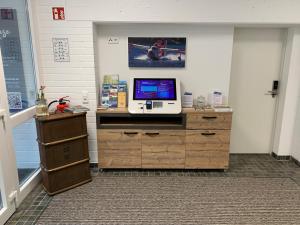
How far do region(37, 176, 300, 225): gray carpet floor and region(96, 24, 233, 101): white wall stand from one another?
1.32m

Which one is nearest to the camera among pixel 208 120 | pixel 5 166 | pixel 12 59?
pixel 5 166

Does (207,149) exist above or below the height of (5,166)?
below

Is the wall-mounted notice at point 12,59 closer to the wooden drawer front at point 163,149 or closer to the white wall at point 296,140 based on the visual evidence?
the wooden drawer front at point 163,149

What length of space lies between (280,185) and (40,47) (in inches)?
137

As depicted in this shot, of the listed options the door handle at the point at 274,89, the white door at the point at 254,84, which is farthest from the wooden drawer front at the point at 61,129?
the door handle at the point at 274,89

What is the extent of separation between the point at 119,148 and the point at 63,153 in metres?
0.73

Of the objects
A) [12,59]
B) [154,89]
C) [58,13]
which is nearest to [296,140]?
[154,89]

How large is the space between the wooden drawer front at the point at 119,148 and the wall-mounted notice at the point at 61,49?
106 cm

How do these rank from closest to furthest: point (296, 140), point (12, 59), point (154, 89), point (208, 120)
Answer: point (12, 59) → point (208, 120) → point (154, 89) → point (296, 140)

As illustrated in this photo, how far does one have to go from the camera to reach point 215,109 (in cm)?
304

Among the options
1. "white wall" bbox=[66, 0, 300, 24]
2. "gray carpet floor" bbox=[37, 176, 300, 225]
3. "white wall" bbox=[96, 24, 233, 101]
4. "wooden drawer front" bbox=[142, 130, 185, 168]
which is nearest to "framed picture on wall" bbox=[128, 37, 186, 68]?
"white wall" bbox=[96, 24, 233, 101]

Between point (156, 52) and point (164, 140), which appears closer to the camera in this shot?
point (164, 140)

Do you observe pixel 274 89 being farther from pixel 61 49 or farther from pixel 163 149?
pixel 61 49

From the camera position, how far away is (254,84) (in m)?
3.59
